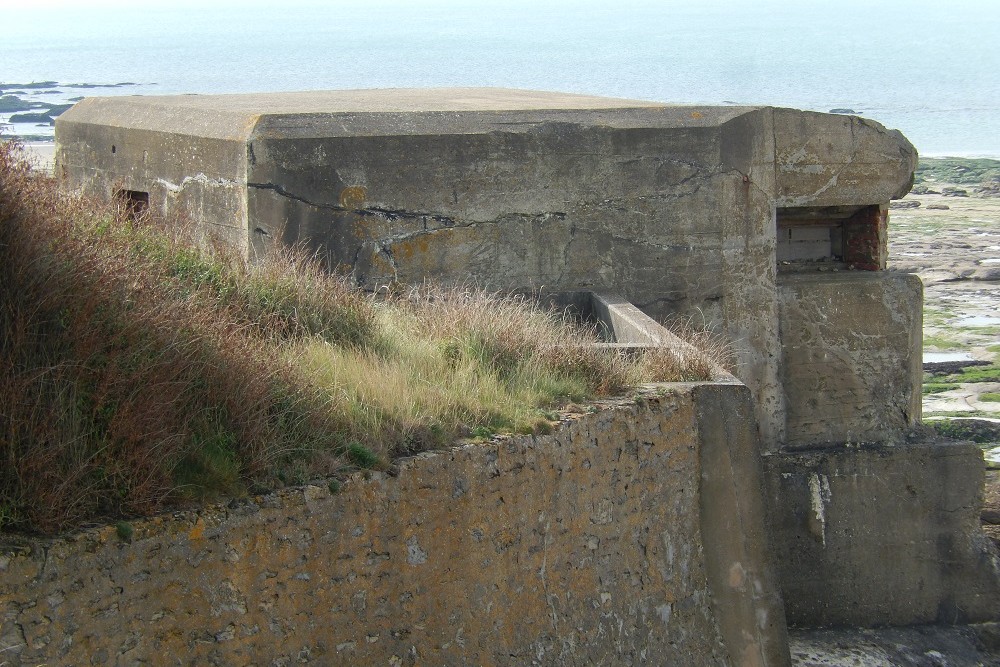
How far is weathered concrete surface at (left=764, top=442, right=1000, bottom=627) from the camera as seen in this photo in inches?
317

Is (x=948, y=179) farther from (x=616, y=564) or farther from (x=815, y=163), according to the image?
(x=616, y=564)

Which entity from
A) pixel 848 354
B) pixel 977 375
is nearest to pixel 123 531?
pixel 848 354

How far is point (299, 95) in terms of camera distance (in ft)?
34.2

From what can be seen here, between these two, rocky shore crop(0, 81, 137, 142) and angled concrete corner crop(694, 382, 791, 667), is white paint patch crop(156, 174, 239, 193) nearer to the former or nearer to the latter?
angled concrete corner crop(694, 382, 791, 667)

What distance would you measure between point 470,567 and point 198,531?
125 cm

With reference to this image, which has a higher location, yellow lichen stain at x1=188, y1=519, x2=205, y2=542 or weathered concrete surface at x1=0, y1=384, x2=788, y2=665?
yellow lichen stain at x1=188, y1=519, x2=205, y2=542

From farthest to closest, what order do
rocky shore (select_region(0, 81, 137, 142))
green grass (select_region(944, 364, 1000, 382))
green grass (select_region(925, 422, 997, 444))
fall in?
rocky shore (select_region(0, 81, 137, 142)), green grass (select_region(944, 364, 1000, 382)), green grass (select_region(925, 422, 997, 444))

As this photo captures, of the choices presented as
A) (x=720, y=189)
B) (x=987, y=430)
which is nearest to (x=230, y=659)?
(x=720, y=189)

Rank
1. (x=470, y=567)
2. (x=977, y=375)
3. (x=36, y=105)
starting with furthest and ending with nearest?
(x=36, y=105)
(x=977, y=375)
(x=470, y=567)

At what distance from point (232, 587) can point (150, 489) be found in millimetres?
455

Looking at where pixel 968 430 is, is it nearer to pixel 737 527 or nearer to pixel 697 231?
pixel 697 231

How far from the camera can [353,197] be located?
7.58 m

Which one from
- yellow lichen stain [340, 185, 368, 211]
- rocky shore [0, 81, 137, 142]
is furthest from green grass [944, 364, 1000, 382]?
rocky shore [0, 81, 137, 142]

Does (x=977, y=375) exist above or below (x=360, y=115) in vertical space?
below
